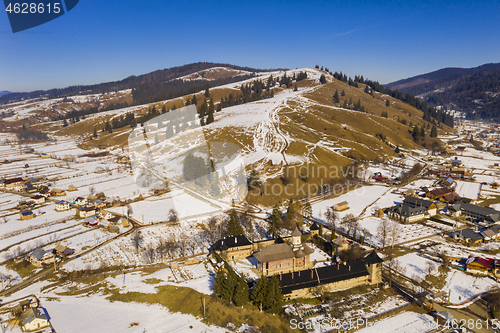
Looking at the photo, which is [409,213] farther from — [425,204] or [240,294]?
[240,294]

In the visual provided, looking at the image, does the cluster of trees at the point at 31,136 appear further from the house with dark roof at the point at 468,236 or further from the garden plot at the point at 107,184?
the house with dark roof at the point at 468,236

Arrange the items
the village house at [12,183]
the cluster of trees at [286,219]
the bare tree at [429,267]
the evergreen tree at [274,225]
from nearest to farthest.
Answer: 1. the bare tree at [429,267]
2. the evergreen tree at [274,225]
3. the cluster of trees at [286,219]
4. the village house at [12,183]

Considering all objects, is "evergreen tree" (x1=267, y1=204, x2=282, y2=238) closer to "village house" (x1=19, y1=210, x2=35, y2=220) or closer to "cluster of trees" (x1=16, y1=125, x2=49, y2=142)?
"village house" (x1=19, y1=210, x2=35, y2=220)

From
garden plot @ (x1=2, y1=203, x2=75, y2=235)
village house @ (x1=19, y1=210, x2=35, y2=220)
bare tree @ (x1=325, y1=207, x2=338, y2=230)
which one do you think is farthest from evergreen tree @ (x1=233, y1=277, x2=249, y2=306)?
village house @ (x1=19, y1=210, x2=35, y2=220)

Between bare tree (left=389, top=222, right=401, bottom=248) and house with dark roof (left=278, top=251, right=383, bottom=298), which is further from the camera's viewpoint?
bare tree (left=389, top=222, right=401, bottom=248)

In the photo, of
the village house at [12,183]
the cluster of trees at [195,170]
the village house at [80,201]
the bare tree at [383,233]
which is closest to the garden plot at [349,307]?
the bare tree at [383,233]

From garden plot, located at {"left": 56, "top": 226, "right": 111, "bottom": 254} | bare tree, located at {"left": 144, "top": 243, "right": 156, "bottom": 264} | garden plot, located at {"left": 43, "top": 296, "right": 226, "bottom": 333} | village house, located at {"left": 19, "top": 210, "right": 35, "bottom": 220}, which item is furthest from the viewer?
village house, located at {"left": 19, "top": 210, "right": 35, "bottom": 220}
